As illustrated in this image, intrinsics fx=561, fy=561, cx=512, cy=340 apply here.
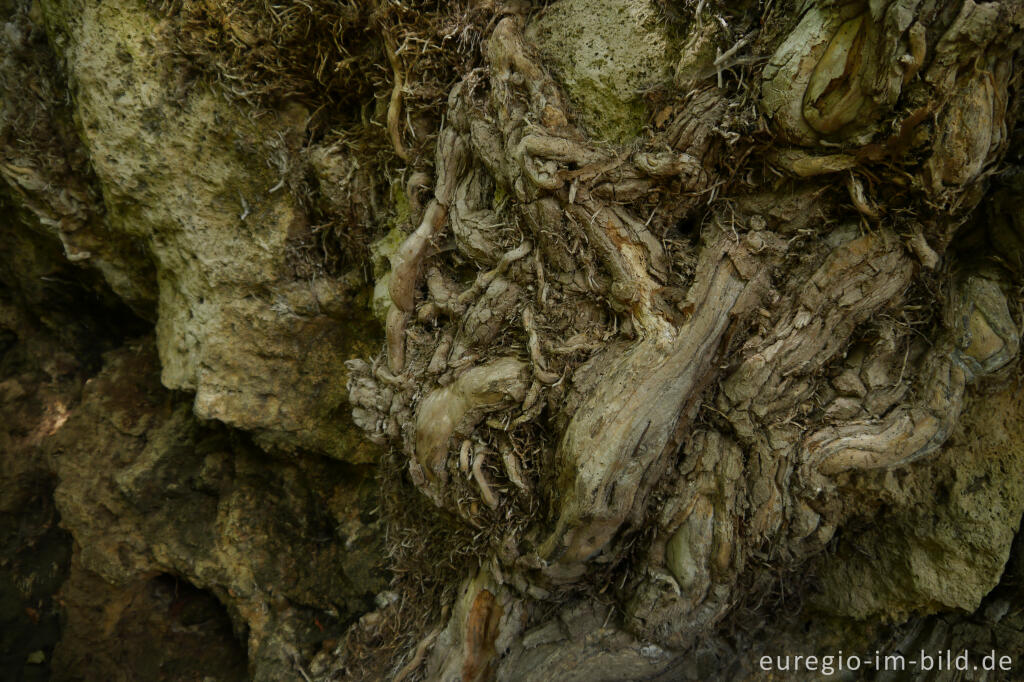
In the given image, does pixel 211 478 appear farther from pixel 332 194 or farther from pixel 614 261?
pixel 614 261

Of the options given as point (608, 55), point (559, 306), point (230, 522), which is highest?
point (608, 55)

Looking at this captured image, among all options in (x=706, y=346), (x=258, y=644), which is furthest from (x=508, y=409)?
(x=258, y=644)

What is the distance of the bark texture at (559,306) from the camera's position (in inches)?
79.0

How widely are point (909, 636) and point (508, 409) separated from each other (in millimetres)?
2046

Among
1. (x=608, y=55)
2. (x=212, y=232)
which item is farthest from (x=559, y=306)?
(x=212, y=232)

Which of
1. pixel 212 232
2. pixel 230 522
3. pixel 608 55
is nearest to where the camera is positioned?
pixel 608 55

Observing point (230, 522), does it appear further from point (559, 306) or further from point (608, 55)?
point (608, 55)

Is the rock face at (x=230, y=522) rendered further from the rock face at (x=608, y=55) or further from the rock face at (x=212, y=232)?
the rock face at (x=608, y=55)

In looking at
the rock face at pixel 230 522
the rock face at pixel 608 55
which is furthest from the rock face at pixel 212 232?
the rock face at pixel 608 55

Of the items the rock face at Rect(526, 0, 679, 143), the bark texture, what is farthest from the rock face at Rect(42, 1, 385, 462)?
the rock face at Rect(526, 0, 679, 143)

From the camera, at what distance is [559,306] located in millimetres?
2225

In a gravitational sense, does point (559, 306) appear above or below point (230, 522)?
above

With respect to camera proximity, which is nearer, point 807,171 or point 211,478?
point 807,171

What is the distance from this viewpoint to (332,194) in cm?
267
